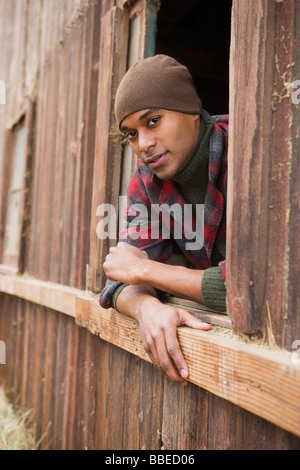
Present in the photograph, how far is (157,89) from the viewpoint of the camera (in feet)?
6.16

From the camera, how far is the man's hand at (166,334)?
1.63 meters

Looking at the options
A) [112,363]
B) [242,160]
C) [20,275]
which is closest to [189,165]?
[242,160]

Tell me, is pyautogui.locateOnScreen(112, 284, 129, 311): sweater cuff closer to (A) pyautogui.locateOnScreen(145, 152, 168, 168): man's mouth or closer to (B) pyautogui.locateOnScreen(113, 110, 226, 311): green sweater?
(B) pyautogui.locateOnScreen(113, 110, 226, 311): green sweater

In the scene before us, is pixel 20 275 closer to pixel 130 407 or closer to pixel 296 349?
pixel 130 407

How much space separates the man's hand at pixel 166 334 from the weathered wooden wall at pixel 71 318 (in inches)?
5.8

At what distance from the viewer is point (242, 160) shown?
1.41 metres

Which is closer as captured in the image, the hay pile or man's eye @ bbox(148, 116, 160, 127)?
man's eye @ bbox(148, 116, 160, 127)

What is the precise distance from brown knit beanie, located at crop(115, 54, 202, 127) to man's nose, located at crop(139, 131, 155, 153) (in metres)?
0.11

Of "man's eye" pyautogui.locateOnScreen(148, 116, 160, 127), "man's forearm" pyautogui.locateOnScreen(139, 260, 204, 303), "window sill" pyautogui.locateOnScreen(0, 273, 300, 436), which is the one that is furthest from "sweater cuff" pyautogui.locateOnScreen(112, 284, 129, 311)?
"man's eye" pyautogui.locateOnScreen(148, 116, 160, 127)

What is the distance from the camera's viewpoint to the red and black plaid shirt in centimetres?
188

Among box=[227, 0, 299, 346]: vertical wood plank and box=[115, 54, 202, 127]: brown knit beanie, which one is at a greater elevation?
box=[115, 54, 202, 127]: brown knit beanie

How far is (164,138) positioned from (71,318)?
1.89m

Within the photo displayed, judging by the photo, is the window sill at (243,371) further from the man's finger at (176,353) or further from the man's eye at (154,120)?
the man's eye at (154,120)

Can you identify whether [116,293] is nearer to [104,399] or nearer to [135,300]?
[135,300]
